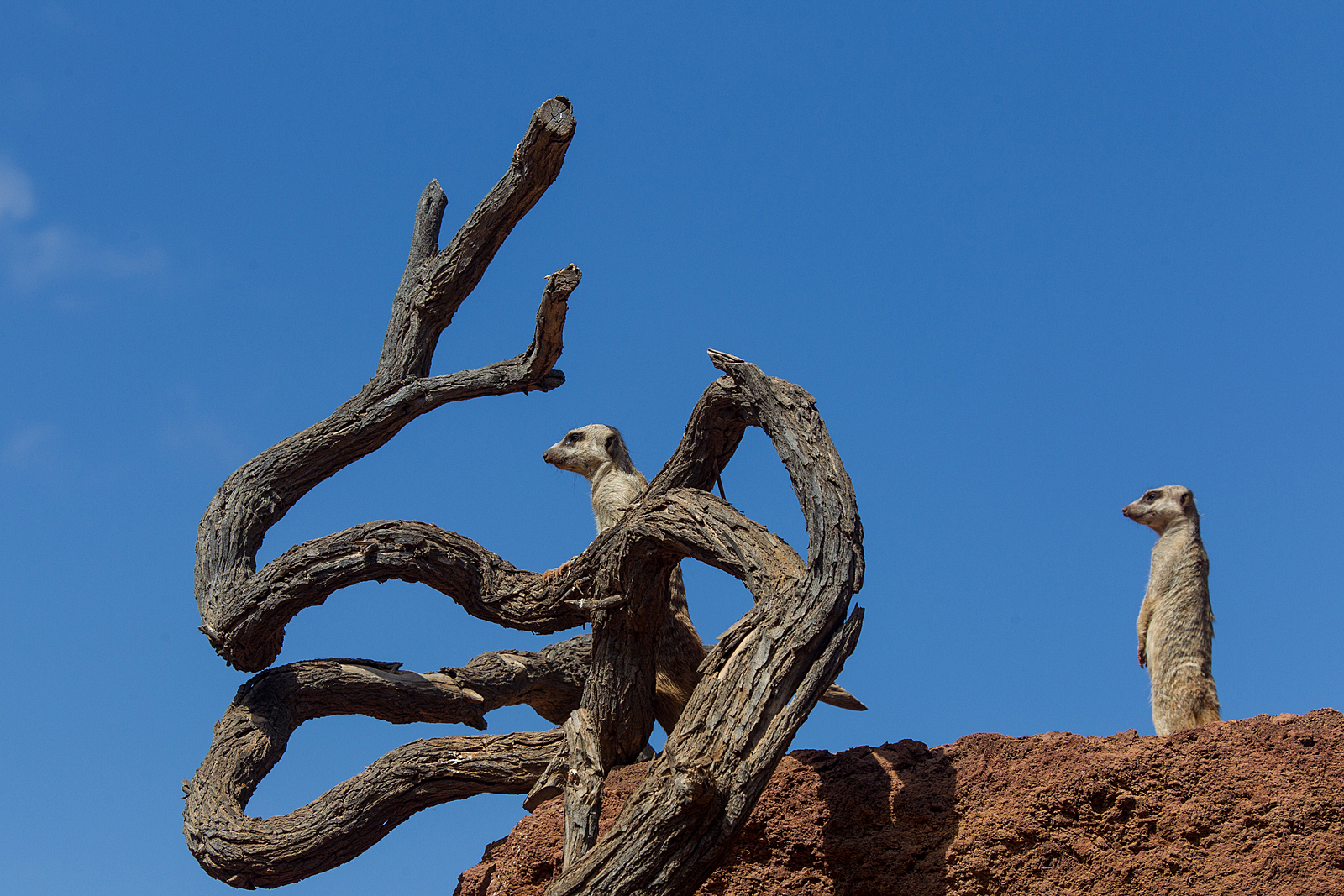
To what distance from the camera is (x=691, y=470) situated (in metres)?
5.86

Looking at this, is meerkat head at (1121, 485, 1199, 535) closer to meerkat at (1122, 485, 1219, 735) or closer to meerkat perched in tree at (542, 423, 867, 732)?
meerkat at (1122, 485, 1219, 735)

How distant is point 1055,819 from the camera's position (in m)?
4.76

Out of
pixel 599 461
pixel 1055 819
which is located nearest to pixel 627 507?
pixel 599 461

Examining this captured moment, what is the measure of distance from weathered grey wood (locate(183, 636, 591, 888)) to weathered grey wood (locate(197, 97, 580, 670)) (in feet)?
1.25

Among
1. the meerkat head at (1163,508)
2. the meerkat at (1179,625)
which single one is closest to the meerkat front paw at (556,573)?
the meerkat at (1179,625)

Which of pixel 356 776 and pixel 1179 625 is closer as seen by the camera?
pixel 356 776

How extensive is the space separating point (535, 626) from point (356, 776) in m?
1.15

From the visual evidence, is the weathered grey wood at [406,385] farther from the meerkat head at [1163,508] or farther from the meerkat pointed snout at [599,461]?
the meerkat head at [1163,508]

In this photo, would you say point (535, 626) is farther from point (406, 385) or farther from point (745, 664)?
point (745, 664)

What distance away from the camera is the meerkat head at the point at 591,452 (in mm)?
8680

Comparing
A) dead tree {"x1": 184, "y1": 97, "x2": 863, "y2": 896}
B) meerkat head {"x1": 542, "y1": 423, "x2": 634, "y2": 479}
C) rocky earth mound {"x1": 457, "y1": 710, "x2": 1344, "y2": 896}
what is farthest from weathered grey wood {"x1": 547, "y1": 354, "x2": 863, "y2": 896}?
meerkat head {"x1": 542, "y1": 423, "x2": 634, "y2": 479}

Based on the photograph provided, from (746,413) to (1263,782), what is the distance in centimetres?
250

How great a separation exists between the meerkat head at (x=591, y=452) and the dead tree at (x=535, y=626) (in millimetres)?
1592

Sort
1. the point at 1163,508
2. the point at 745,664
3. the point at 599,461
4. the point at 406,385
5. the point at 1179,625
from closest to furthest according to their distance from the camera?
the point at 745,664 < the point at 1179,625 < the point at 406,385 < the point at 1163,508 < the point at 599,461
